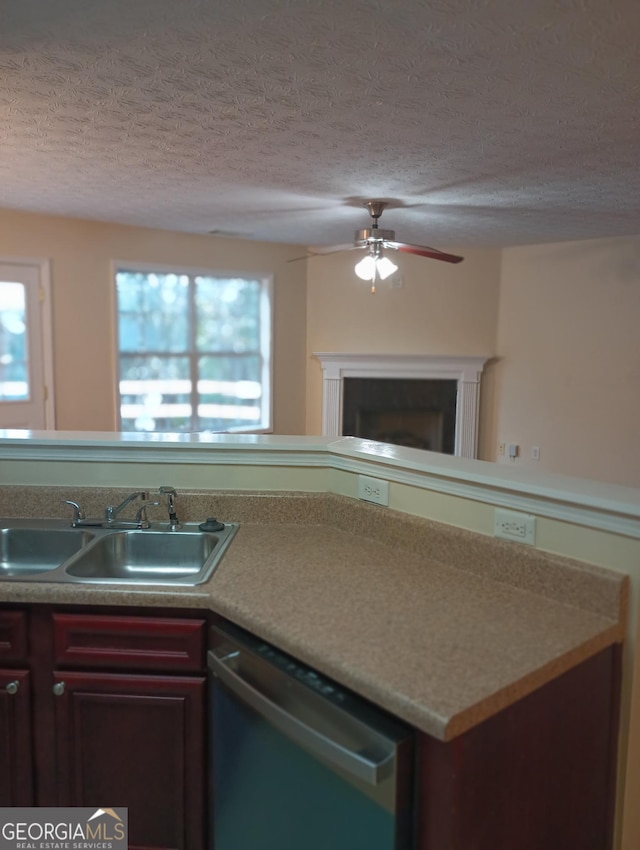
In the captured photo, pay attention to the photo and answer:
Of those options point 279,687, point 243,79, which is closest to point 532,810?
point 279,687

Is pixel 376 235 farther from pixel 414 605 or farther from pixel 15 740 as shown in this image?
pixel 15 740

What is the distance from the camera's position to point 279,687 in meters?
1.40

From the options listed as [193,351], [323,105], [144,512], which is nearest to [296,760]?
[144,512]

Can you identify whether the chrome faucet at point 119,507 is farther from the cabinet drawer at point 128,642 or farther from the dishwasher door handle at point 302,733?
the dishwasher door handle at point 302,733

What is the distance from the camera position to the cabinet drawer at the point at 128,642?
1640 mm

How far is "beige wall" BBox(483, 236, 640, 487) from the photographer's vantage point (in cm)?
503

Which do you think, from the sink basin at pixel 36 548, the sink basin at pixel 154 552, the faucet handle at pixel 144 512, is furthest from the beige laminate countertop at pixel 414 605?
the sink basin at pixel 36 548

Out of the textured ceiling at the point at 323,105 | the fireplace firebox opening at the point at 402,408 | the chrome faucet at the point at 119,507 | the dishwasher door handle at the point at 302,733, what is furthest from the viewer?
the fireplace firebox opening at the point at 402,408

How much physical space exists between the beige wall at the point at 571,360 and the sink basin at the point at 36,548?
398cm

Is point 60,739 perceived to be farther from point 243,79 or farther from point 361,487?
point 243,79

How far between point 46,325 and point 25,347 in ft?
0.72

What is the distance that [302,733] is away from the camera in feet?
4.33

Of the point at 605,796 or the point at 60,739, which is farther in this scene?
the point at 60,739

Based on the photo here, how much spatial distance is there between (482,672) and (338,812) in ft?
1.40
